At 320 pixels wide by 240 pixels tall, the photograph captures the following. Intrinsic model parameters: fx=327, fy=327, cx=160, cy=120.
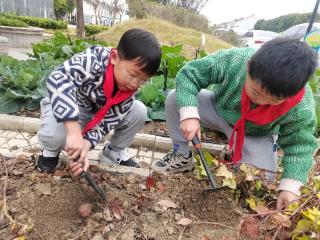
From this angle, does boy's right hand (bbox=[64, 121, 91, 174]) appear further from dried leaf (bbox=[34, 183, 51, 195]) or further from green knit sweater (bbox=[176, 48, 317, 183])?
green knit sweater (bbox=[176, 48, 317, 183])

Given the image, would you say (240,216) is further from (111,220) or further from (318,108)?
(318,108)

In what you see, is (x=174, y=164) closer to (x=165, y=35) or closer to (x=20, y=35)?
(x=20, y=35)

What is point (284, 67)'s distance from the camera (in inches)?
51.4

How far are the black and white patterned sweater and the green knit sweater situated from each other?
393 millimetres

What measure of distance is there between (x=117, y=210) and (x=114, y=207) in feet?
0.07

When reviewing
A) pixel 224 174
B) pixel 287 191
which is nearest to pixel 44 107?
pixel 224 174

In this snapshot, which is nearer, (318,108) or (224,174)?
(224,174)

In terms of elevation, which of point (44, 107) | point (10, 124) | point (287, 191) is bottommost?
point (10, 124)

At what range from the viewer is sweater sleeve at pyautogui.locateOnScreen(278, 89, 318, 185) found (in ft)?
5.38

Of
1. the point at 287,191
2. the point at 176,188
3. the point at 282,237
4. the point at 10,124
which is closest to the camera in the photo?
the point at 282,237

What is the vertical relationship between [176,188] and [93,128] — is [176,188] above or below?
below

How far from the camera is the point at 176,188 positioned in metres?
1.68

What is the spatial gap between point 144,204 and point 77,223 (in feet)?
1.05

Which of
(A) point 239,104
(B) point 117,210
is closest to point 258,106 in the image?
(A) point 239,104
